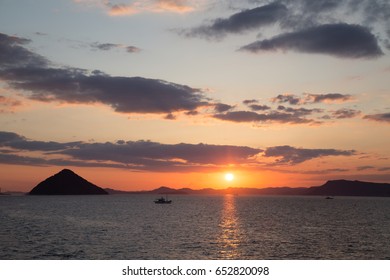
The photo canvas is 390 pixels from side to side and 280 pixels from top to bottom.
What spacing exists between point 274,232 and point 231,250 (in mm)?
32286

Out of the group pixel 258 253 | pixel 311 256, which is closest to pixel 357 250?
pixel 311 256

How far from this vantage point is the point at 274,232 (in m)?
107
